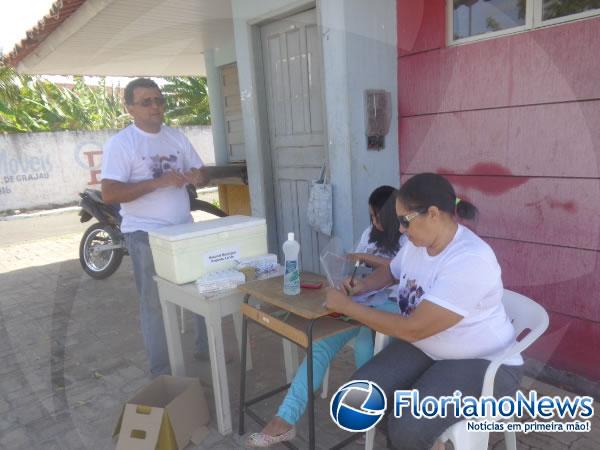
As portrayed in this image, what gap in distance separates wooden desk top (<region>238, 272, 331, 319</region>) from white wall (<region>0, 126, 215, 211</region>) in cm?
1193

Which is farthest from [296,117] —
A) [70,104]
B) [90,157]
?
[70,104]

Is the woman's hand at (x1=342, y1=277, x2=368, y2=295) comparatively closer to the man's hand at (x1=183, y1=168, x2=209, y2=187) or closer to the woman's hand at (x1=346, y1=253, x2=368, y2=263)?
the woman's hand at (x1=346, y1=253, x2=368, y2=263)

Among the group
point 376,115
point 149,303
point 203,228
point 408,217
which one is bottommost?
point 149,303

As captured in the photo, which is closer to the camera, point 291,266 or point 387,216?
point 291,266

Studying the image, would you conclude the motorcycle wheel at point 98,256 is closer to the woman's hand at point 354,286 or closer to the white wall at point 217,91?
the white wall at point 217,91

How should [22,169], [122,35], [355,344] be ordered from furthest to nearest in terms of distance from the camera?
1. [22,169]
2. [122,35]
3. [355,344]

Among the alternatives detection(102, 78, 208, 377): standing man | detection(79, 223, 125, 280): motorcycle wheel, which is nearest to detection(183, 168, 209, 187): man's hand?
detection(102, 78, 208, 377): standing man

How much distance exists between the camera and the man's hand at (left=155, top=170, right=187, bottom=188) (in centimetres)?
274

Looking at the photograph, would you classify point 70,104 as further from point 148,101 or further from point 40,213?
point 148,101

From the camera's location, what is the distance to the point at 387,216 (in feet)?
7.95

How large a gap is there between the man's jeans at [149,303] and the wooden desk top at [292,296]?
2.81 ft

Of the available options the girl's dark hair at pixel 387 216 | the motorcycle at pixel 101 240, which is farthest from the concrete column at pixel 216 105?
the girl's dark hair at pixel 387 216

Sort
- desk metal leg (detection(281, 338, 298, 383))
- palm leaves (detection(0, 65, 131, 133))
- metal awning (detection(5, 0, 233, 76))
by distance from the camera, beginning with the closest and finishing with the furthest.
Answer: desk metal leg (detection(281, 338, 298, 383)) < metal awning (detection(5, 0, 233, 76)) < palm leaves (detection(0, 65, 131, 133))

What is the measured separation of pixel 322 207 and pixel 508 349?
6.51 ft
